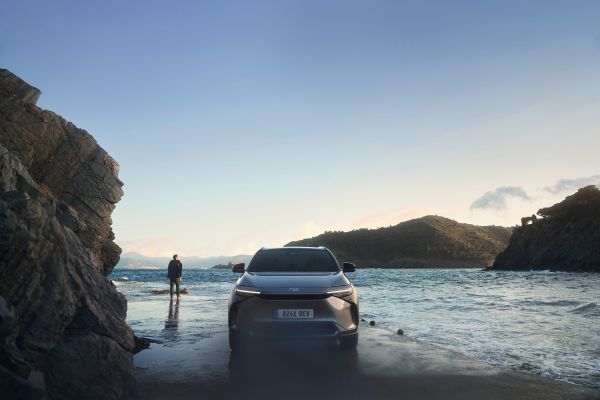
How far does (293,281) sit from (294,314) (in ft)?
1.90

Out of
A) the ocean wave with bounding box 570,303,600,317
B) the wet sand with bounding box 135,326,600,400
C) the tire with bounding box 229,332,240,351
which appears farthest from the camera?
the ocean wave with bounding box 570,303,600,317

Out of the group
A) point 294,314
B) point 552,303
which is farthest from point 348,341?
point 552,303

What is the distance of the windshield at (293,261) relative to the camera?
8289mm

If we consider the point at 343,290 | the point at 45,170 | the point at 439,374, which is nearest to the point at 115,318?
the point at 343,290

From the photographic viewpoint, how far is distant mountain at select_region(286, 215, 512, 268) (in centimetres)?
13125

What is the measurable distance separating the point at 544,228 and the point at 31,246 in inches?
4038

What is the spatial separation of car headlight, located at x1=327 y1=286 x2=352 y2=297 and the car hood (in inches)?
3.1

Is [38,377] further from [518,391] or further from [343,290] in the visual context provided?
[518,391]

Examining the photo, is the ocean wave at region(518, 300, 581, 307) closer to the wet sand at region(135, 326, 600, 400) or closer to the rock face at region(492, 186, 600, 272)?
the wet sand at region(135, 326, 600, 400)

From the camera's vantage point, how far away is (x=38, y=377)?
13.3 ft

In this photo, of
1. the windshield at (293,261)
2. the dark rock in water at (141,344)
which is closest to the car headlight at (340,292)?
the windshield at (293,261)

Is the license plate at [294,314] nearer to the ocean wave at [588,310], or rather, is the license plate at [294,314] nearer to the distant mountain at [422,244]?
the ocean wave at [588,310]

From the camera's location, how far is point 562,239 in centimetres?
8531

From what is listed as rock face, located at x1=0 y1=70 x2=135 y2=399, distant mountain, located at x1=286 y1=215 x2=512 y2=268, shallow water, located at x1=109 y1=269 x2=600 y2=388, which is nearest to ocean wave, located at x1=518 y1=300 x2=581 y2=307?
shallow water, located at x1=109 y1=269 x2=600 y2=388
